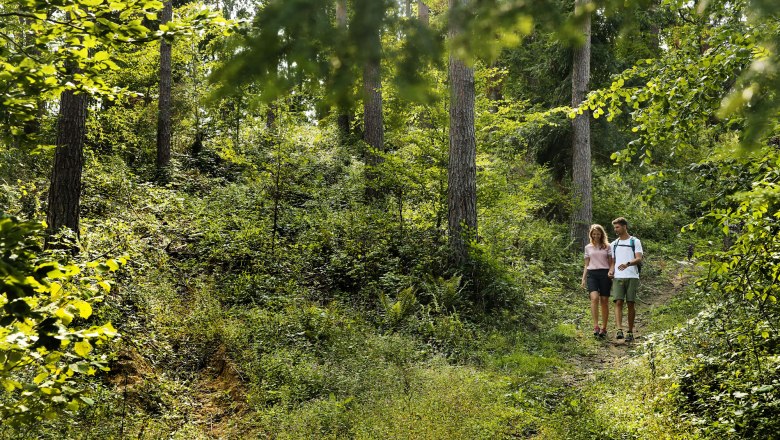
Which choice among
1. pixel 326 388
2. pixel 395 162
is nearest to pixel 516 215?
pixel 395 162

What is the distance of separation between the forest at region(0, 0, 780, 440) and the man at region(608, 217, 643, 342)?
64 millimetres

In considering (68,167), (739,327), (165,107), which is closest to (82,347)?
(739,327)

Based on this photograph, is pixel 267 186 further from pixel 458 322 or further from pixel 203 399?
pixel 203 399

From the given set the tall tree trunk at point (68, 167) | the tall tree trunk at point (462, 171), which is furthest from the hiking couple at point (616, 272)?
the tall tree trunk at point (68, 167)

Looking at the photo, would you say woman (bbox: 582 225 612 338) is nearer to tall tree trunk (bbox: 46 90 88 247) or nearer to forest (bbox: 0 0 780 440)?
forest (bbox: 0 0 780 440)

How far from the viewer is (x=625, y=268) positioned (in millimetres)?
8750

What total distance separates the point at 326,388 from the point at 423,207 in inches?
235

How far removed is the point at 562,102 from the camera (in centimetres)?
1677

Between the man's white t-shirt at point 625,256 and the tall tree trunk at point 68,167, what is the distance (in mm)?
8040

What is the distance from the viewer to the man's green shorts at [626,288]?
28.9 ft

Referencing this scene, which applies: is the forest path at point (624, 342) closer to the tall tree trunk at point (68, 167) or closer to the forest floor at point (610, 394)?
the forest floor at point (610, 394)

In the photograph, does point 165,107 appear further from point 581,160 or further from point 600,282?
point 600,282

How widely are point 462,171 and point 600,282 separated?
10.1ft

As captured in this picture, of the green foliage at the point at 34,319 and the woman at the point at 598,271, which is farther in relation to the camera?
the woman at the point at 598,271
